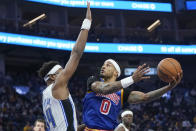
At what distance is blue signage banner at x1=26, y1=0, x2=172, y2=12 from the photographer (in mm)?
25094

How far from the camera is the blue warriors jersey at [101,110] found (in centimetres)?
519

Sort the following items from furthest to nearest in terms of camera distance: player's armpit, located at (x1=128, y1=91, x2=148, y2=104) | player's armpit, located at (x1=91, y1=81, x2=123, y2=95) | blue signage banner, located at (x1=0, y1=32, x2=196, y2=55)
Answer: blue signage banner, located at (x1=0, y1=32, x2=196, y2=55), player's armpit, located at (x1=128, y1=91, x2=148, y2=104), player's armpit, located at (x1=91, y1=81, x2=123, y2=95)

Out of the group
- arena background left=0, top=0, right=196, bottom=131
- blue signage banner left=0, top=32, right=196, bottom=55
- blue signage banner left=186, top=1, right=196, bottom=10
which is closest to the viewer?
arena background left=0, top=0, right=196, bottom=131

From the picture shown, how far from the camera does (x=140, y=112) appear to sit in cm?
2161

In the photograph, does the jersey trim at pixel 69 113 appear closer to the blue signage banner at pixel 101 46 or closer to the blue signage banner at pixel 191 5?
the blue signage banner at pixel 101 46

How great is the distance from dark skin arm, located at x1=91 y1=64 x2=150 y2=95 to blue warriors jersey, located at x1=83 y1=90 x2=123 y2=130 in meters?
0.24

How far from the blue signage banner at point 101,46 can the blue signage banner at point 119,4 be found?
2923 mm

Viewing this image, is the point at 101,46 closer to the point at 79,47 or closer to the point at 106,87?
the point at 106,87

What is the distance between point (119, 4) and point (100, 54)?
13.4 feet

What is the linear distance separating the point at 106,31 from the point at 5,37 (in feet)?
30.5

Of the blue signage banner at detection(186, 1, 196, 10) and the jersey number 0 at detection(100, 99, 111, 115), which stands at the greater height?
the blue signage banner at detection(186, 1, 196, 10)

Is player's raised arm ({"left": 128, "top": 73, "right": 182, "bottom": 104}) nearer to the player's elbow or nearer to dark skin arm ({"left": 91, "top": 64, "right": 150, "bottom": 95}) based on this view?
dark skin arm ({"left": 91, "top": 64, "right": 150, "bottom": 95})

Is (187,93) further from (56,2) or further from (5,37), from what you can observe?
(5,37)

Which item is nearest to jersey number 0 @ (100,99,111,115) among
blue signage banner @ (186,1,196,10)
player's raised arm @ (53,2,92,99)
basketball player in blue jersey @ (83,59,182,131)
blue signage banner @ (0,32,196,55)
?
basketball player in blue jersey @ (83,59,182,131)
